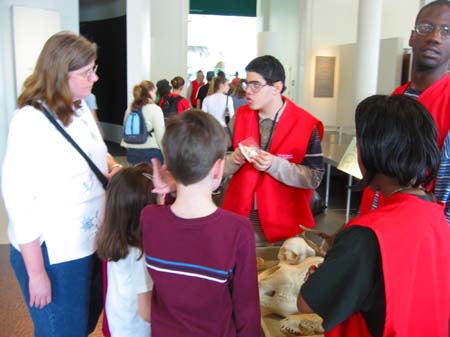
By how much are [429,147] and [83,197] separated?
114 centimetres

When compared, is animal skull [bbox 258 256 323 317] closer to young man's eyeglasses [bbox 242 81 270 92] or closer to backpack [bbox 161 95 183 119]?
young man's eyeglasses [bbox 242 81 270 92]

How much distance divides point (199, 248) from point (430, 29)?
1.08 metres

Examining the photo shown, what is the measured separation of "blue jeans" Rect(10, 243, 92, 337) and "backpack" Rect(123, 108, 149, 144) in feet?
12.0

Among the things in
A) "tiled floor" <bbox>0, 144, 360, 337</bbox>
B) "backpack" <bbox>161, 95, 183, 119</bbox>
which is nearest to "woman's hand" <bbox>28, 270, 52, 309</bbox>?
"tiled floor" <bbox>0, 144, 360, 337</bbox>

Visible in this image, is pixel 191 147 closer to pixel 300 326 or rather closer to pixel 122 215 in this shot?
pixel 122 215

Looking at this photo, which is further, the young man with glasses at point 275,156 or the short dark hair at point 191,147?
the young man with glasses at point 275,156

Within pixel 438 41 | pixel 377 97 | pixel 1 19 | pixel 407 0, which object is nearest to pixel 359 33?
pixel 407 0

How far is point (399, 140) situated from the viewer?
3.50ft

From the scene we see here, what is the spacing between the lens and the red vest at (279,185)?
6.94 ft

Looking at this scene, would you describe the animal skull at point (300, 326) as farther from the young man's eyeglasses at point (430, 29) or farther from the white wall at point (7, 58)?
the white wall at point (7, 58)

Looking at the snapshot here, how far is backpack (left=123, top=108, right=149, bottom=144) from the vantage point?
5225 millimetres

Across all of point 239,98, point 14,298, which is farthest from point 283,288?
point 239,98

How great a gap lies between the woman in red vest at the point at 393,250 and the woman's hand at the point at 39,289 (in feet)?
2.98

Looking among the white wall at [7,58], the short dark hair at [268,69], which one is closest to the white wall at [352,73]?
the white wall at [7,58]
